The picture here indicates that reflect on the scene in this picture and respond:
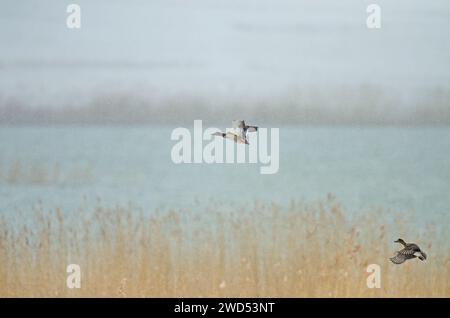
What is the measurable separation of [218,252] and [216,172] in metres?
0.45

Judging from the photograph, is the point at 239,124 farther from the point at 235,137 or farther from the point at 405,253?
the point at 405,253

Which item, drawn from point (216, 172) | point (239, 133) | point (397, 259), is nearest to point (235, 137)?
point (239, 133)

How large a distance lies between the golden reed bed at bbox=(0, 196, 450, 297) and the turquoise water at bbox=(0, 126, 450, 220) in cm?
8

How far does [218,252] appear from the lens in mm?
5527

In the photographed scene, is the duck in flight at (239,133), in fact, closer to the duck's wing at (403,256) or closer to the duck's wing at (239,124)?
the duck's wing at (239,124)

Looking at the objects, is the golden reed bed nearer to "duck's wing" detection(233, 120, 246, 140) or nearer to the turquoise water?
the turquoise water

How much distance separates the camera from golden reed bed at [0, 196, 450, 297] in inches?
217

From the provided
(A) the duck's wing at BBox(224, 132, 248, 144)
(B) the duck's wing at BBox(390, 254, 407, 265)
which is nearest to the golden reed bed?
(B) the duck's wing at BBox(390, 254, 407, 265)

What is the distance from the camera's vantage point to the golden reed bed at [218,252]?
550 cm

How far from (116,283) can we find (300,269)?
1.03 m

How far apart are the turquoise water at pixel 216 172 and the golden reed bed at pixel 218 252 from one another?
0.08 meters

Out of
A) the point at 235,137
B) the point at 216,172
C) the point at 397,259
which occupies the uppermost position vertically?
the point at 235,137

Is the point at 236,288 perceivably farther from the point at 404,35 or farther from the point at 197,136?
the point at 404,35

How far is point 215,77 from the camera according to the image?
5.52 meters
